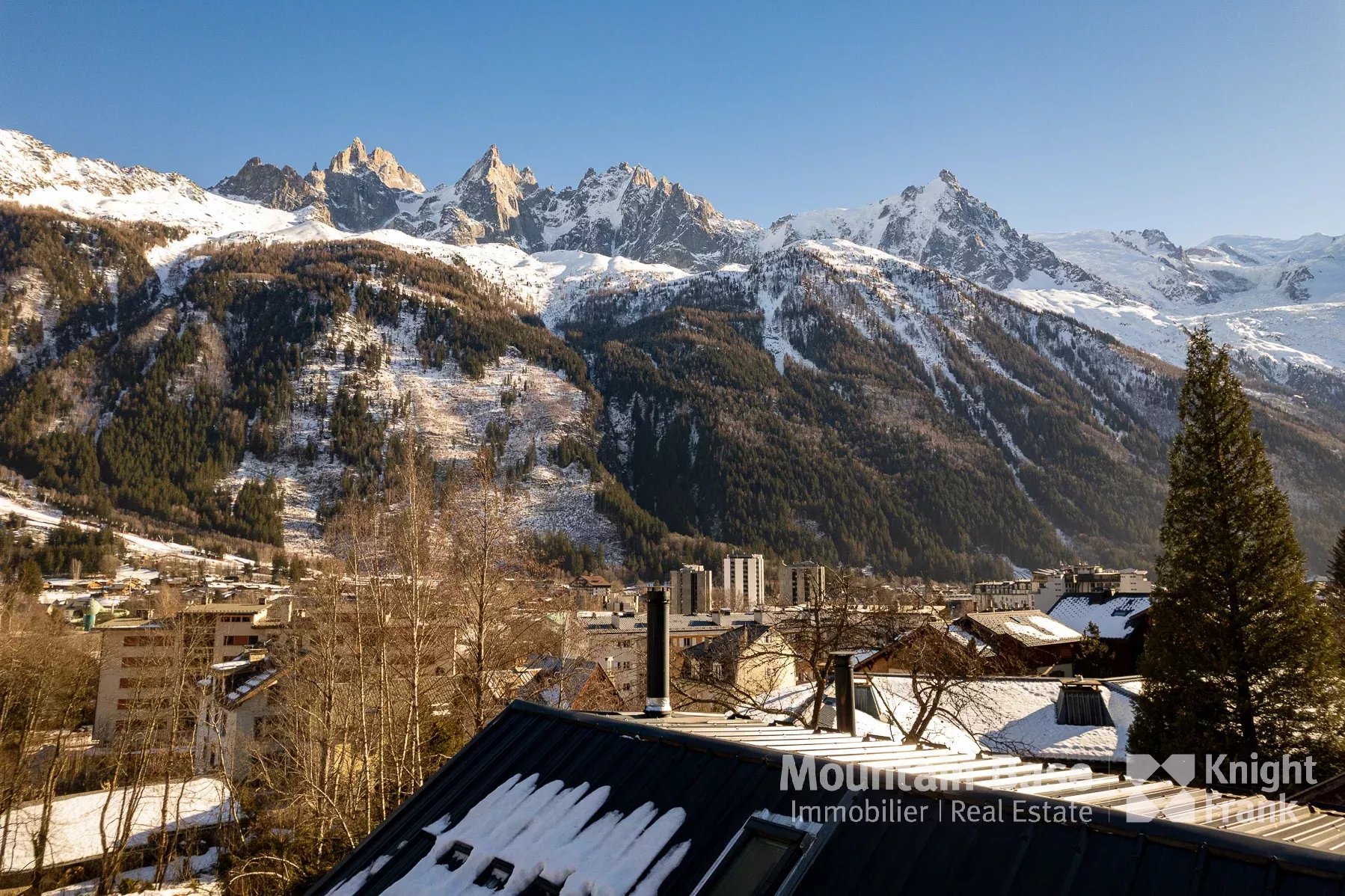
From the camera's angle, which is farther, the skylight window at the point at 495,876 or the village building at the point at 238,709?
the village building at the point at 238,709

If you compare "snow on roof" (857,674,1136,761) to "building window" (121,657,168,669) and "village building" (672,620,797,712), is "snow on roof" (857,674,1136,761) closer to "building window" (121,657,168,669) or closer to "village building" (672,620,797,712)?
"village building" (672,620,797,712)

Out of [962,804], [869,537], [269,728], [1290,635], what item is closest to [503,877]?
[962,804]

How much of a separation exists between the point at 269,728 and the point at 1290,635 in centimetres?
3899

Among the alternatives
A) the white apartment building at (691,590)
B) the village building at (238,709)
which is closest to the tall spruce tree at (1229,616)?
the village building at (238,709)

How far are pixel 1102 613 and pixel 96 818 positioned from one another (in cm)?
6163

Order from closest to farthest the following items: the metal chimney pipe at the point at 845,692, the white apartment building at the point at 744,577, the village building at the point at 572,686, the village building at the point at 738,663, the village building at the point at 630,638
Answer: the metal chimney pipe at the point at 845,692 < the village building at the point at 572,686 < the village building at the point at 738,663 < the village building at the point at 630,638 < the white apartment building at the point at 744,577

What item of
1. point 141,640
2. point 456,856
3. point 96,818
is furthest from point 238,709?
point 456,856

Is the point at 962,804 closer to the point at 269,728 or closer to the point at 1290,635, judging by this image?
the point at 1290,635

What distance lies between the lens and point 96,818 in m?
34.2

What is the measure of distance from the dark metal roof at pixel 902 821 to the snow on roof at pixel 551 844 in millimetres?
132

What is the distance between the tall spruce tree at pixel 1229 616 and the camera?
674 inches

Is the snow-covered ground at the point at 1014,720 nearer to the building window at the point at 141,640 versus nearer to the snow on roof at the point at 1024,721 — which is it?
the snow on roof at the point at 1024,721

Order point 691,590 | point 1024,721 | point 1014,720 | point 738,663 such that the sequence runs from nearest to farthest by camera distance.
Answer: point 1024,721, point 1014,720, point 738,663, point 691,590

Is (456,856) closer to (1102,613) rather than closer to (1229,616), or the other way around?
(1229,616)
